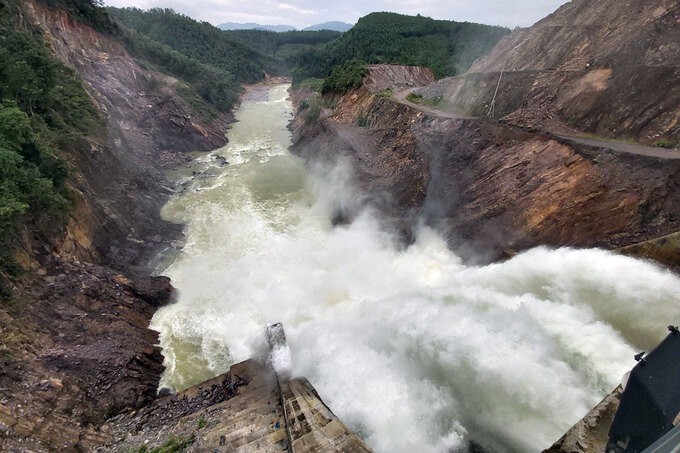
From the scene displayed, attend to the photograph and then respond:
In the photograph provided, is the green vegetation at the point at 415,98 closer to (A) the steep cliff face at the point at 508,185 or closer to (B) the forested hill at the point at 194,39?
(A) the steep cliff face at the point at 508,185

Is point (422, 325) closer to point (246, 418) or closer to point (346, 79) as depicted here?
point (246, 418)

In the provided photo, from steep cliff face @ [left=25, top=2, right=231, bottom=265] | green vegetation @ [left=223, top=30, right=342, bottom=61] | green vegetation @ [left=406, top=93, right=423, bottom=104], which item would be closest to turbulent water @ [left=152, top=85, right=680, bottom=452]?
steep cliff face @ [left=25, top=2, right=231, bottom=265]

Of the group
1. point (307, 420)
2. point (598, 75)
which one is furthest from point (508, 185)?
point (307, 420)

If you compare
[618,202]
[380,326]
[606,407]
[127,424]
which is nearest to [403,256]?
[380,326]

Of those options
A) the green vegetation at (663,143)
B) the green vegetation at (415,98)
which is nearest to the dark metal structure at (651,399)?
the green vegetation at (663,143)

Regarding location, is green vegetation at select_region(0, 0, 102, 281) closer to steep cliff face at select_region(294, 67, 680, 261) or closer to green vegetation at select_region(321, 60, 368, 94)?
steep cliff face at select_region(294, 67, 680, 261)

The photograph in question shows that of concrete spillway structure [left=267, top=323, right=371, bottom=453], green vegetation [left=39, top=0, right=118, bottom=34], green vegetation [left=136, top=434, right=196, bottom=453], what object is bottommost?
green vegetation [left=136, top=434, right=196, bottom=453]
